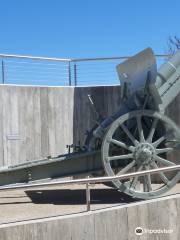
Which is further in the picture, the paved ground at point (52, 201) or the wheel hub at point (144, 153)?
the wheel hub at point (144, 153)

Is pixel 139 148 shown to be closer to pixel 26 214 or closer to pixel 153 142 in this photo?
pixel 153 142

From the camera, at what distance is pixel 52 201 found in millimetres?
7926

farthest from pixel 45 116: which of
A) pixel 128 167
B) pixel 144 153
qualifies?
pixel 144 153

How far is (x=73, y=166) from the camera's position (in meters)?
8.19

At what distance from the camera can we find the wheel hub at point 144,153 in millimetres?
7805

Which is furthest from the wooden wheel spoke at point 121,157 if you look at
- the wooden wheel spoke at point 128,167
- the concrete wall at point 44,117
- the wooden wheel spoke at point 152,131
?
the concrete wall at point 44,117

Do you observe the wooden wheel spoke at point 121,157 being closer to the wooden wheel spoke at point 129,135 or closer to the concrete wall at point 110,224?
the wooden wheel spoke at point 129,135

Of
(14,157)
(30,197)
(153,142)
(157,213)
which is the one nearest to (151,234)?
(157,213)

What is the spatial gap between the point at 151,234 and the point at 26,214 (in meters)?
1.73

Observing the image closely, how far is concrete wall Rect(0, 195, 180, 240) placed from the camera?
571 centimetres

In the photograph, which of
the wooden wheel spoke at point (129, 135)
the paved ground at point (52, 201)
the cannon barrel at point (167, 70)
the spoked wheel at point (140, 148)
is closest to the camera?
the paved ground at point (52, 201)

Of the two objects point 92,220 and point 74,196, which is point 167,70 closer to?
point 74,196

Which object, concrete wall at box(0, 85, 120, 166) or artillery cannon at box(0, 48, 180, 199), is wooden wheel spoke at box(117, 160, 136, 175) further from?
concrete wall at box(0, 85, 120, 166)

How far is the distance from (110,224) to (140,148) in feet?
6.37
